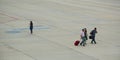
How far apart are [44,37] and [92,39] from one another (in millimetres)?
4098

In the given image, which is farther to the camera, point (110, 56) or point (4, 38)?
point (4, 38)

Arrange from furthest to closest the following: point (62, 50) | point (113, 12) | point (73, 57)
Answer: point (113, 12) < point (62, 50) < point (73, 57)

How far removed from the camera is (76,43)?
25078mm

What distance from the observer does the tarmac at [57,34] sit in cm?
2261

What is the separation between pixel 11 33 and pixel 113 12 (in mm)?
19803

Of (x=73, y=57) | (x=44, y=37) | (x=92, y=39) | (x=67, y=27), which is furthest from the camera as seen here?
(x=67, y=27)

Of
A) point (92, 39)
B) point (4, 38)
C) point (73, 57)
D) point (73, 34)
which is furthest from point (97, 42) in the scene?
point (4, 38)

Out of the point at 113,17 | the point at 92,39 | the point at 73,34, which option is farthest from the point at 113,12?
the point at 92,39

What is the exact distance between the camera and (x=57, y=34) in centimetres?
2964

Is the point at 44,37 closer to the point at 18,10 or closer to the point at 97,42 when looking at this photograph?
the point at 97,42

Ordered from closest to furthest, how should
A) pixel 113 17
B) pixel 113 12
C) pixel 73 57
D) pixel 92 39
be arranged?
pixel 73 57, pixel 92 39, pixel 113 17, pixel 113 12

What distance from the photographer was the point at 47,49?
78.4 ft

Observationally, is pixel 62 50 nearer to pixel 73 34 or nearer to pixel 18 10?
pixel 73 34

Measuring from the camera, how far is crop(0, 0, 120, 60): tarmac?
74.2 feet
